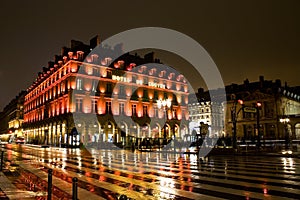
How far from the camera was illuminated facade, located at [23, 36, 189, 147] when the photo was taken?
45.2 meters

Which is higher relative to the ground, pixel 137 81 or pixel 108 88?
pixel 137 81

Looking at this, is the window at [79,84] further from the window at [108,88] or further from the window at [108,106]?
the window at [108,106]

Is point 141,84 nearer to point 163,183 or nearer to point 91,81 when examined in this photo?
point 91,81

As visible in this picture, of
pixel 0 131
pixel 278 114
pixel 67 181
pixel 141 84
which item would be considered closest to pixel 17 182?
pixel 67 181

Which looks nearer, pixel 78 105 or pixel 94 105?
pixel 78 105

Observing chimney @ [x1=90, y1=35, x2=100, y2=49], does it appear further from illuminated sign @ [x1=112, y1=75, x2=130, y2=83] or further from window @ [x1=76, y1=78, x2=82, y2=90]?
window @ [x1=76, y1=78, x2=82, y2=90]

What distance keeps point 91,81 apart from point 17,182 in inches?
1527

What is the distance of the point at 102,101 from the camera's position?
159 ft

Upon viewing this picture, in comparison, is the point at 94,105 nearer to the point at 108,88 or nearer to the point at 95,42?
the point at 108,88

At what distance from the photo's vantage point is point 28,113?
71438mm

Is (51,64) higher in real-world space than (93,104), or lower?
higher

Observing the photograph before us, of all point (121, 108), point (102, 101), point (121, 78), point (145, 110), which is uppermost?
point (121, 78)

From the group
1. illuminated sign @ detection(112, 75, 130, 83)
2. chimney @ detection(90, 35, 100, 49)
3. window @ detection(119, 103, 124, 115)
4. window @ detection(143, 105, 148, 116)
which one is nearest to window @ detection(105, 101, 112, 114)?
window @ detection(119, 103, 124, 115)

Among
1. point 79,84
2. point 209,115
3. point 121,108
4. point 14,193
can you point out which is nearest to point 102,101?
point 121,108
